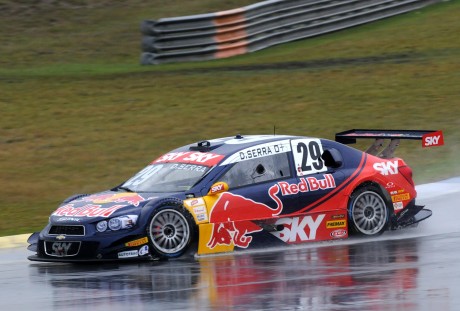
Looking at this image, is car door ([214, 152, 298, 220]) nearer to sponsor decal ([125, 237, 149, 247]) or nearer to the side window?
the side window

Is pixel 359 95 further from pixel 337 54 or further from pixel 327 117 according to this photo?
pixel 337 54

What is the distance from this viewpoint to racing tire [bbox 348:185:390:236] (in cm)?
1319

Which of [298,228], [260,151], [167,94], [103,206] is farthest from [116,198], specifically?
[167,94]

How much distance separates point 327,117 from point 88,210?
348 inches

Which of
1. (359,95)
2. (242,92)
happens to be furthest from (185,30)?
(359,95)

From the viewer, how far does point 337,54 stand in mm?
24766

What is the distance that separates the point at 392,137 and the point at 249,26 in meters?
11.4

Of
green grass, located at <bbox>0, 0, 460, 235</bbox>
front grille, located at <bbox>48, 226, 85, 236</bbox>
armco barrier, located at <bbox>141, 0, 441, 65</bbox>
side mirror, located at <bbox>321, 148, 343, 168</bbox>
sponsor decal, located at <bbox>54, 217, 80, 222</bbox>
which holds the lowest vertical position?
front grille, located at <bbox>48, 226, 85, 236</bbox>

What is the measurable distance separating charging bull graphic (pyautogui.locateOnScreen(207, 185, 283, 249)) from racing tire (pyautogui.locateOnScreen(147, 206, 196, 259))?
0.26 m

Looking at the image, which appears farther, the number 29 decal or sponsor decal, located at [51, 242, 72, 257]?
the number 29 decal

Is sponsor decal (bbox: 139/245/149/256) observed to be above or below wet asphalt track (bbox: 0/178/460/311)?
above

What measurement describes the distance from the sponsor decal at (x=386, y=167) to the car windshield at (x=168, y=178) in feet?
6.86

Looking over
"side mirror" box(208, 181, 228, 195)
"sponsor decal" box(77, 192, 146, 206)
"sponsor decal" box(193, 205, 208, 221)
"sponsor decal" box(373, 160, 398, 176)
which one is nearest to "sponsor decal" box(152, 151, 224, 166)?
"side mirror" box(208, 181, 228, 195)

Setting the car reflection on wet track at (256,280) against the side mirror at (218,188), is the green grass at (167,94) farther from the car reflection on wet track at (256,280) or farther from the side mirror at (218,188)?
the car reflection on wet track at (256,280)
